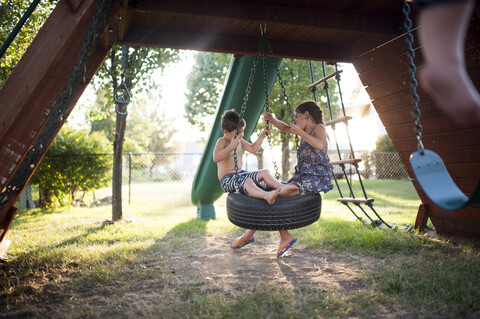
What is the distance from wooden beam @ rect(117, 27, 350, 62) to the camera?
149 inches

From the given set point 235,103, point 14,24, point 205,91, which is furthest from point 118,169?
point 205,91

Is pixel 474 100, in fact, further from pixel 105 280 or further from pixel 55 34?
pixel 105 280

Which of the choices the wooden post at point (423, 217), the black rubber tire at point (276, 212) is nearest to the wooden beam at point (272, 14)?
the black rubber tire at point (276, 212)

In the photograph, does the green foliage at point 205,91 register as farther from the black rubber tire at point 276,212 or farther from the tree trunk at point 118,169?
the black rubber tire at point 276,212

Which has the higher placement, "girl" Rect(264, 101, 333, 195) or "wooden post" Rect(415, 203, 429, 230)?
"girl" Rect(264, 101, 333, 195)

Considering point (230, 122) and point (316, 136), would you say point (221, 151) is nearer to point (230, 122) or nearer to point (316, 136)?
point (230, 122)

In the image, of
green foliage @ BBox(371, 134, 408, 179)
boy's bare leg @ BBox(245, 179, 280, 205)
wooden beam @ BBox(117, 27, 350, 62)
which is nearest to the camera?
boy's bare leg @ BBox(245, 179, 280, 205)

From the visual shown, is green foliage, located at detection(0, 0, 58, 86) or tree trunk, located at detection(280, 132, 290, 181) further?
tree trunk, located at detection(280, 132, 290, 181)

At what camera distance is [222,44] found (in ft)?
13.1

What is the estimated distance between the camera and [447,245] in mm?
3920

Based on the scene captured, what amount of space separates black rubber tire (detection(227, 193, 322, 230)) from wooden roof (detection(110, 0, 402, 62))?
1.78m

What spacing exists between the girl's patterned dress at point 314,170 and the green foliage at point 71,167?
7321 mm

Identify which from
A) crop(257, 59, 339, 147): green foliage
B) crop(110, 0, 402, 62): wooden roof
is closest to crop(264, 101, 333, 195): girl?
crop(110, 0, 402, 62): wooden roof

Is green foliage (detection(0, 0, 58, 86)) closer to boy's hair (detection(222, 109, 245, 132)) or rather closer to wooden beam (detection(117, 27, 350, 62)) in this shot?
wooden beam (detection(117, 27, 350, 62))
